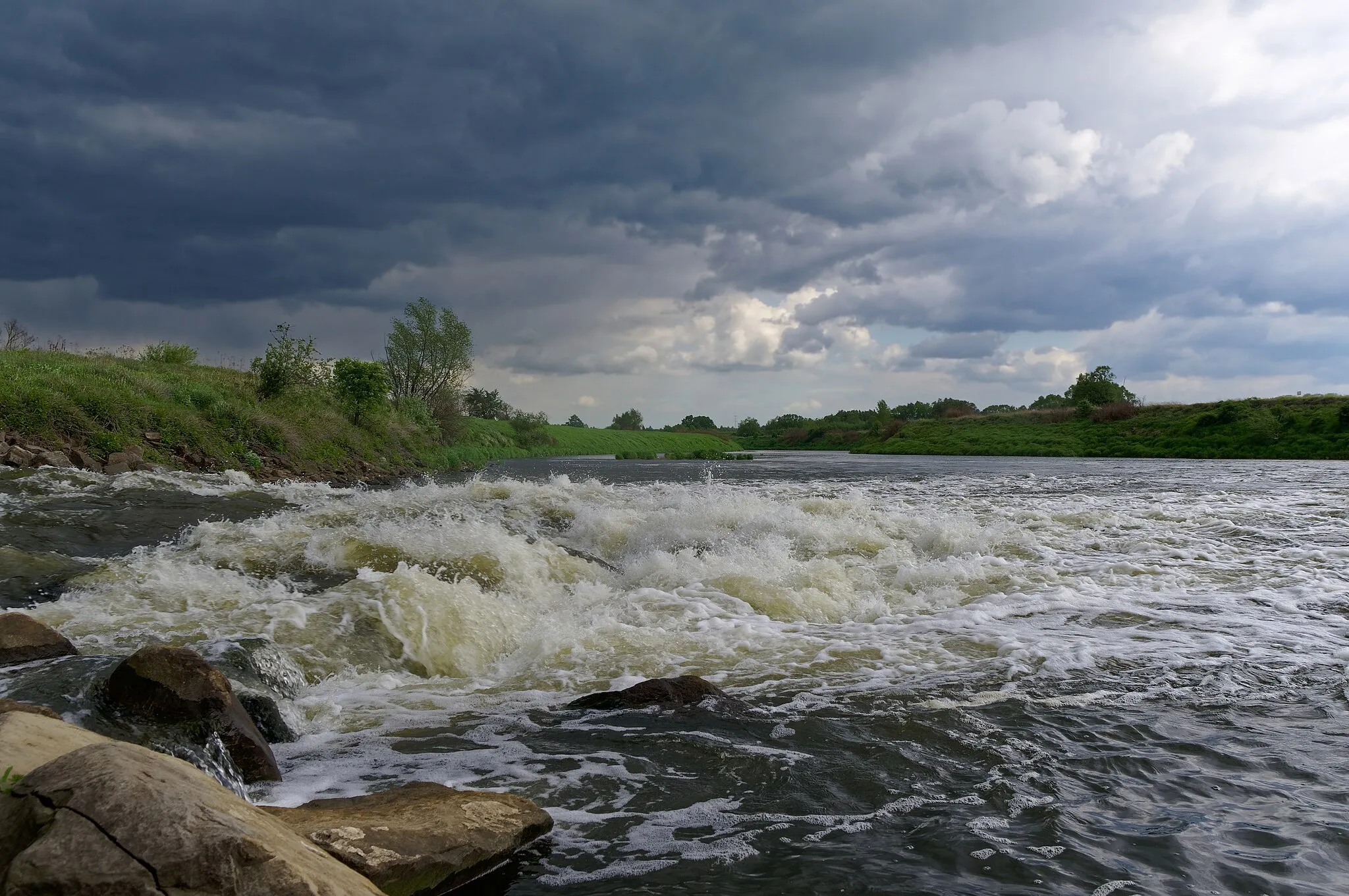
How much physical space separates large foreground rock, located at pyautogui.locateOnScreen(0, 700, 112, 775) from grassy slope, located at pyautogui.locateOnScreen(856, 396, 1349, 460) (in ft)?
209

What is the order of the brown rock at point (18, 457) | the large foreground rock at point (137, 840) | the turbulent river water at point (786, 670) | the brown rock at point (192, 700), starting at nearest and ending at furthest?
the large foreground rock at point (137, 840) → the turbulent river water at point (786, 670) → the brown rock at point (192, 700) → the brown rock at point (18, 457)

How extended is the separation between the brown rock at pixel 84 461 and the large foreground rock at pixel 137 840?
863 inches

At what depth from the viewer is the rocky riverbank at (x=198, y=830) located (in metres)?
2.39

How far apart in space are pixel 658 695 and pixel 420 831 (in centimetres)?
282

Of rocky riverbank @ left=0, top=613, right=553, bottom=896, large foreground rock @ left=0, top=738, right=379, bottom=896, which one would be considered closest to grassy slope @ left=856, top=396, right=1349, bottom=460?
rocky riverbank @ left=0, top=613, right=553, bottom=896

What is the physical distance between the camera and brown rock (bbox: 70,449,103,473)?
20203 millimetres

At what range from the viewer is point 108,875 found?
2.36 meters

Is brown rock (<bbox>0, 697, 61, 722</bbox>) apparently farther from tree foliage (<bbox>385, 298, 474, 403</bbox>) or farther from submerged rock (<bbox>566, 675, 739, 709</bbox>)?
tree foliage (<bbox>385, 298, 474, 403</bbox>)

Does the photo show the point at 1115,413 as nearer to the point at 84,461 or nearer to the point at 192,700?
the point at 84,461

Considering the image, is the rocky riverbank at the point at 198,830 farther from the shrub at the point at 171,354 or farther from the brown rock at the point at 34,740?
the shrub at the point at 171,354

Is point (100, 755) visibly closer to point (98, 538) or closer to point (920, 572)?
point (920, 572)

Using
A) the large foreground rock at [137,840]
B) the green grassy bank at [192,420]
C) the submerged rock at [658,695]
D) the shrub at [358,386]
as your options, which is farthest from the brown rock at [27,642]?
the shrub at [358,386]

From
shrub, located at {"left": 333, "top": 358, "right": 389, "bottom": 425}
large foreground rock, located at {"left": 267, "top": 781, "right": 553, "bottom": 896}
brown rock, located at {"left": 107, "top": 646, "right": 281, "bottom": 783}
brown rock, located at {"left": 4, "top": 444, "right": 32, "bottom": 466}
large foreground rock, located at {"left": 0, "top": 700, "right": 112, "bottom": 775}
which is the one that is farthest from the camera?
shrub, located at {"left": 333, "top": 358, "right": 389, "bottom": 425}

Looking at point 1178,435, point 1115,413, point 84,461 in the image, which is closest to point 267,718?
point 84,461
